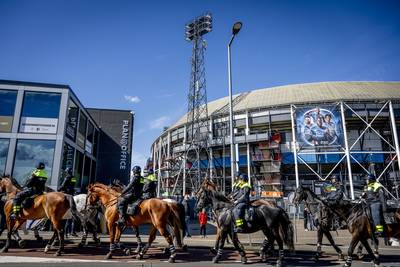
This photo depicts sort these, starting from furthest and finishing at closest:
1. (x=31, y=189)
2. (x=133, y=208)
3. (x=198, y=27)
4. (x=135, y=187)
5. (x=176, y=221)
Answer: (x=198, y=27)
(x=31, y=189)
(x=135, y=187)
(x=176, y=221)
(x=133, y=208)

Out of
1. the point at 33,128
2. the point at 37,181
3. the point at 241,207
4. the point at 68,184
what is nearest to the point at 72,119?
the point at 33,128

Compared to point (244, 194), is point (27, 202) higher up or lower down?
lower down

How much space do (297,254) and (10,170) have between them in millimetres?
20586

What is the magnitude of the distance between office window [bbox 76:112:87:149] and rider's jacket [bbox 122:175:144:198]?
20.5 m

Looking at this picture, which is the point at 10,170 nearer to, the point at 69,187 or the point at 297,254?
the point at 69,187

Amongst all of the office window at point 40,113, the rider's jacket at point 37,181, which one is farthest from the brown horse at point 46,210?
the office window at point 40,113

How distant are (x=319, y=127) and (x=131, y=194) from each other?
30076 mm

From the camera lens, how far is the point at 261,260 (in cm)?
839

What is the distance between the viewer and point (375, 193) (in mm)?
8617

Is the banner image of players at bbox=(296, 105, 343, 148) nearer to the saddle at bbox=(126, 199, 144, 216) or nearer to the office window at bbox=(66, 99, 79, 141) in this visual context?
the office window at bbox=(66, 99, 79, 141)

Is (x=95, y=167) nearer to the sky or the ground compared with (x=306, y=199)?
nearer to the sky

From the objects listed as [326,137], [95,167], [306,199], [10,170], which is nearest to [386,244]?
[306,199]

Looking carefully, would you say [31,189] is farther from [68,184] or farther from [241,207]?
[241,207]

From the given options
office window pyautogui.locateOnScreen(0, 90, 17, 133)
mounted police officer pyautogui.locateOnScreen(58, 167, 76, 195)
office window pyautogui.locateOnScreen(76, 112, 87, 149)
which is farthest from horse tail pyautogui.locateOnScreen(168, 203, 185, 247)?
office window pyautogui.locateOnScreen(76, 112, 87, 149)
